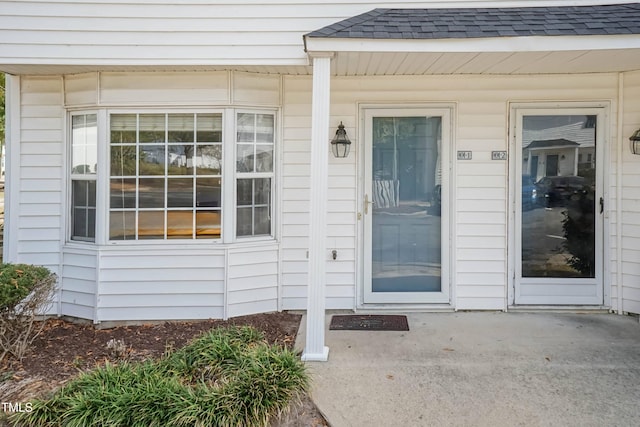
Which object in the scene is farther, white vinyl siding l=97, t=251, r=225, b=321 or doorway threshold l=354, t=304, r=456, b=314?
doorway threshold l=354, t=304, r=456, b=314

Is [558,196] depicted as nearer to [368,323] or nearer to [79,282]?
[368,323]

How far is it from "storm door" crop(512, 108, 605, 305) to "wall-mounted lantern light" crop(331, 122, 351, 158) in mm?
1775

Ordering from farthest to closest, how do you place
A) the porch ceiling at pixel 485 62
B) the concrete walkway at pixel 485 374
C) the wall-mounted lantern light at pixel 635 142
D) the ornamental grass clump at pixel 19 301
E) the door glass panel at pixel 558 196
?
the door glass panel at pixel 558 196
the wall-mounted lantern light at pixel 635 142
the porch ceiling at pixel 485 62
the ornamental grass clump at pixel 19 301
the concrete walkway at pixel 485 374

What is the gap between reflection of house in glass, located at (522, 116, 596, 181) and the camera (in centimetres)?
474

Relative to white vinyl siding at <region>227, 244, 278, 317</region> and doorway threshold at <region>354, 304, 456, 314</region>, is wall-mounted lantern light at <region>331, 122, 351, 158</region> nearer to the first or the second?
white vinyl siding at <region>227, 244, 278, 317</region>

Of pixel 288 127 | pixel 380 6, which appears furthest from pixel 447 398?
pixel 380 6

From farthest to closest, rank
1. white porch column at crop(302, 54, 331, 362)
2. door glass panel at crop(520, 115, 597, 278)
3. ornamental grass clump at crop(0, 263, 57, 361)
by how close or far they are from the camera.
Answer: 1. door glass panel at crop(520, 115, 597, 278)
2. white porch column at crop(302, 54, 331, 362)
3. ornamental grass clump at crop(0, 263, 57, 361)

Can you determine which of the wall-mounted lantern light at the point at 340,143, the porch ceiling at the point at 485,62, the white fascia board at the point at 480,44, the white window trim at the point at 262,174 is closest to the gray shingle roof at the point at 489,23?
the white fascia board at the point at 480,44

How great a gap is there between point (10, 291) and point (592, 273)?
5345 mm

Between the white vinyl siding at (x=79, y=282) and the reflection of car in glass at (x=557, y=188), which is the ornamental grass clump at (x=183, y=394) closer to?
the white vinyl siding at (x=79, y=282)

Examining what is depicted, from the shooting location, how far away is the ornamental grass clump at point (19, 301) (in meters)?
3.44

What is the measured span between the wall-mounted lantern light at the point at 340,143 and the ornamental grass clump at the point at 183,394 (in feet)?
7.35

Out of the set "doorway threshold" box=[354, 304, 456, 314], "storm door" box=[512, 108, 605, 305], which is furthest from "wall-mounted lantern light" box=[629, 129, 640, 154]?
"doorway threshold" box=[354, 304, 456, 314]

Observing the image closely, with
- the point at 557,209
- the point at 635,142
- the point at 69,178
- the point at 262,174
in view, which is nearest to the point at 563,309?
the point at 557,209
